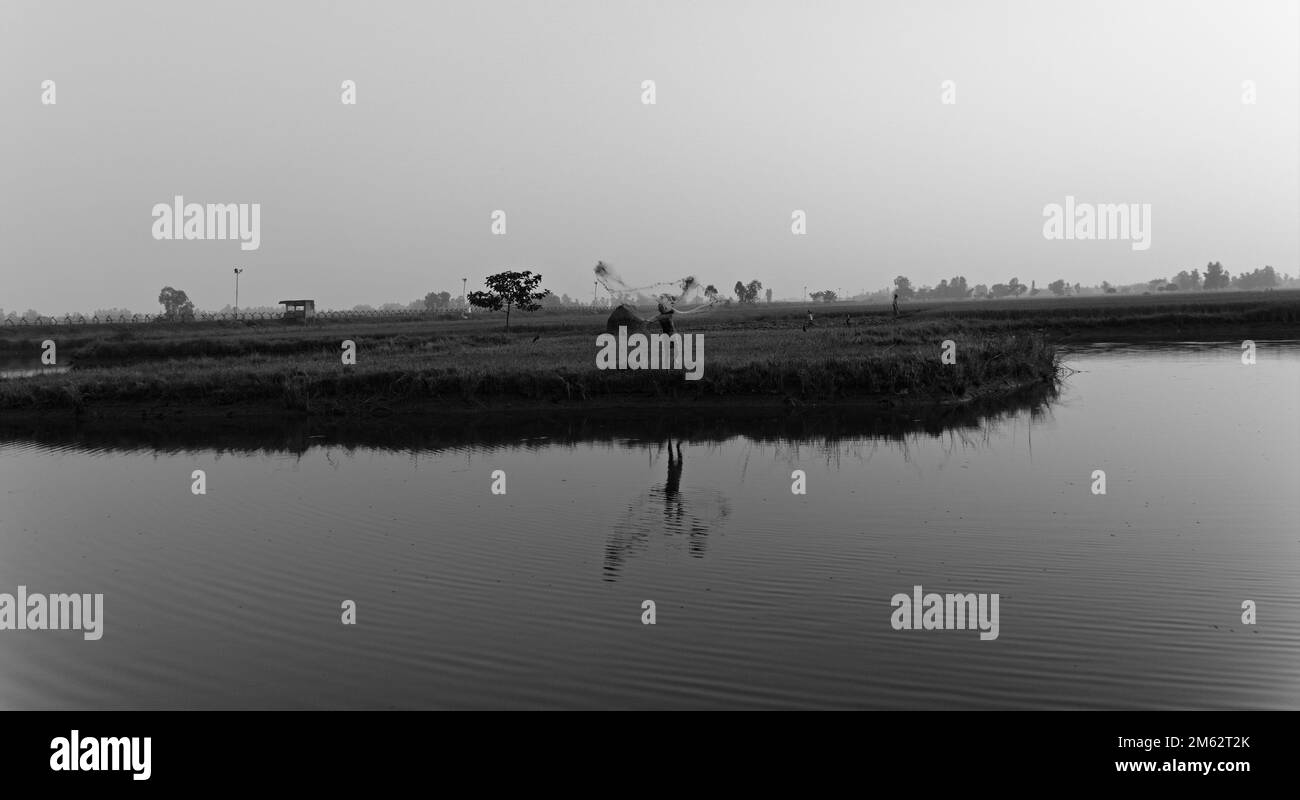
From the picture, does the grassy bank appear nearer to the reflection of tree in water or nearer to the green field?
the green field

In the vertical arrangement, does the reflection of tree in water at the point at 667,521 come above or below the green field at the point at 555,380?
below

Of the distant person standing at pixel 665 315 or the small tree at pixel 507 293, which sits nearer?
the distant person standing at pixel 665 315

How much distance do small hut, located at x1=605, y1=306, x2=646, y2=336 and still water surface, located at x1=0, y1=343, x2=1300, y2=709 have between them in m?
14.6

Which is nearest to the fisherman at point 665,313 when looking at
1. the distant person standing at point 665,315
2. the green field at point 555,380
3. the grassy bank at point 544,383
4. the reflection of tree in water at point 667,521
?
the distant person standing at point 665,315

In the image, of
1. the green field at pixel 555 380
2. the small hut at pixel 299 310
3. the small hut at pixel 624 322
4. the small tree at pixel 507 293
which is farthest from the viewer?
the small hut at pixel 299 310

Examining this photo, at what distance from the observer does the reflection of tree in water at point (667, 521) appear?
1238 cm

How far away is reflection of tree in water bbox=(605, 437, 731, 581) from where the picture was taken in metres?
12.4

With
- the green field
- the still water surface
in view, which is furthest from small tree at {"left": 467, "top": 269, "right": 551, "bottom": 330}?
the still water surface

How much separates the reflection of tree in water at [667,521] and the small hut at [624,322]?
18503 mm

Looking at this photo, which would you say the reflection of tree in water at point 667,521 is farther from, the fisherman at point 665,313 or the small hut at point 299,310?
the small hut at point 299,310

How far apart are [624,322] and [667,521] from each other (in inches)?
888

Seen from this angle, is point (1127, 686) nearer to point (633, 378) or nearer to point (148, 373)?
point (633, 378)

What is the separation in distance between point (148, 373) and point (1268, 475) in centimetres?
2892
